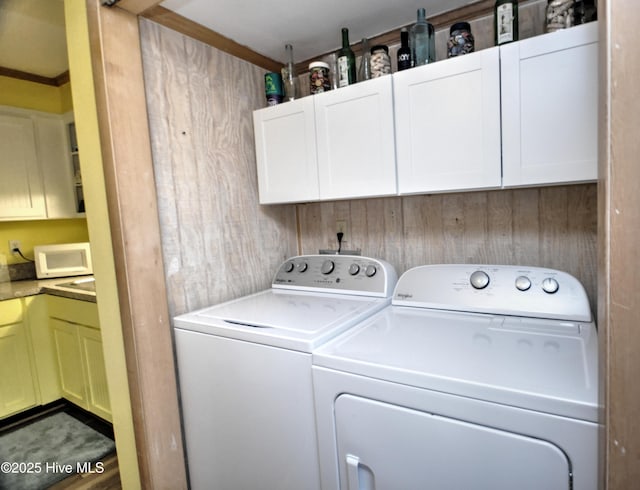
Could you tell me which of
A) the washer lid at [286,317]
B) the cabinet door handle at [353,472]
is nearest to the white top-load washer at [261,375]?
the washer lid at [286,317]

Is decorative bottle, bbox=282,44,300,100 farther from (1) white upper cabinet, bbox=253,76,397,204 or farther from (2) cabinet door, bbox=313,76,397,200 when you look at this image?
(2) cabinet door, bbox=313,76,397,200

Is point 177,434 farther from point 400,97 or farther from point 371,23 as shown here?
point 371,23

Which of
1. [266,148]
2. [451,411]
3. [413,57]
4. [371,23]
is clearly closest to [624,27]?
[451,411]

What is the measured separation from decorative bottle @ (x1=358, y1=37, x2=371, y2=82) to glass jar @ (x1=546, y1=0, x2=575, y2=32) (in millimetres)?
680

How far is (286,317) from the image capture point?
1360 millimetres

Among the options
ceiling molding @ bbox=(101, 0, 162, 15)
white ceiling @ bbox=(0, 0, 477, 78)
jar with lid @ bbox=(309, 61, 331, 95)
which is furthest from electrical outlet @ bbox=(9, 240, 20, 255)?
jar with lid @ bbox=(309, 61, 331, 95)

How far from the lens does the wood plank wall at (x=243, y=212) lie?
1.42 m

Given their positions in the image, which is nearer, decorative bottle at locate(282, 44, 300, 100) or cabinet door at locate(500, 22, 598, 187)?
cabinet door at locate(500, 22, 598, 187)

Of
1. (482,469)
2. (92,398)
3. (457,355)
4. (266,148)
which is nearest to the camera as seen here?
(482,469)

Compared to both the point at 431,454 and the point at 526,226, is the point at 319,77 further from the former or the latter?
the point at 431,454

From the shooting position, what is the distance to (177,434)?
1.48 metres

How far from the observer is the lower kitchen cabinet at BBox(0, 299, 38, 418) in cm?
236

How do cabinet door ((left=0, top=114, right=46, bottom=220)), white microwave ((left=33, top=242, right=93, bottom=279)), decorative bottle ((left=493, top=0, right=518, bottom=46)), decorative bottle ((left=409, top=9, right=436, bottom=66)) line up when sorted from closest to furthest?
decorative bottle ((left=493, top=0, right=518, bottom=46)) < decorative bottle ((left=409, top=9, right=436, bottom=66)) < cabinet door ((left=0, top=114, right=46, bottom=220)) < white microwave ((left=33, top=242, right=93, bottom=279))

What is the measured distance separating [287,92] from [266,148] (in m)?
0.34
